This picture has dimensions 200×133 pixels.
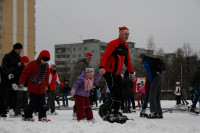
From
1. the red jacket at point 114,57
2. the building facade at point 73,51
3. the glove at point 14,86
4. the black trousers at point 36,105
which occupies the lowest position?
the black trousers at point 36,105

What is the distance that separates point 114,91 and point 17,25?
78.4 metres

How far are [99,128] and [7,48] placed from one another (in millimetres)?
77362

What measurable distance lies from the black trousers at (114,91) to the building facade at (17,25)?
75.1m

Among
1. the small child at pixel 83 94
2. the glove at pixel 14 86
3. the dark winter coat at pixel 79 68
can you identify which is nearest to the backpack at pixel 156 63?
the dark winter coat at pixel 79 68

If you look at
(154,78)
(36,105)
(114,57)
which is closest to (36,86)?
(36,105)

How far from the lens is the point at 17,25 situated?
269 feet

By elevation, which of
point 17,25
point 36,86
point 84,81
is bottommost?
point 36,86

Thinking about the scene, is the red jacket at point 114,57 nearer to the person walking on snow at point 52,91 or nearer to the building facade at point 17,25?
the person walking on snow at point 52,91

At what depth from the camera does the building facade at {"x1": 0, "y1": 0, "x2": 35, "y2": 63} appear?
80.3 meters

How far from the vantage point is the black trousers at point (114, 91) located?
7.37 m

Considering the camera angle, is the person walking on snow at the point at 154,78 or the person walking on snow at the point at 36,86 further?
the person walking on snow at the point at 154,78

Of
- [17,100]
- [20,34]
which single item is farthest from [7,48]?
[17,100]

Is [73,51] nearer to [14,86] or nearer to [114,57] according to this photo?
[14,86]

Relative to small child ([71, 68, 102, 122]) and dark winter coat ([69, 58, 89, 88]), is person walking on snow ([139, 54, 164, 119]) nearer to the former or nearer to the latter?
dark winter coat ([69, 58, 89, 88])
